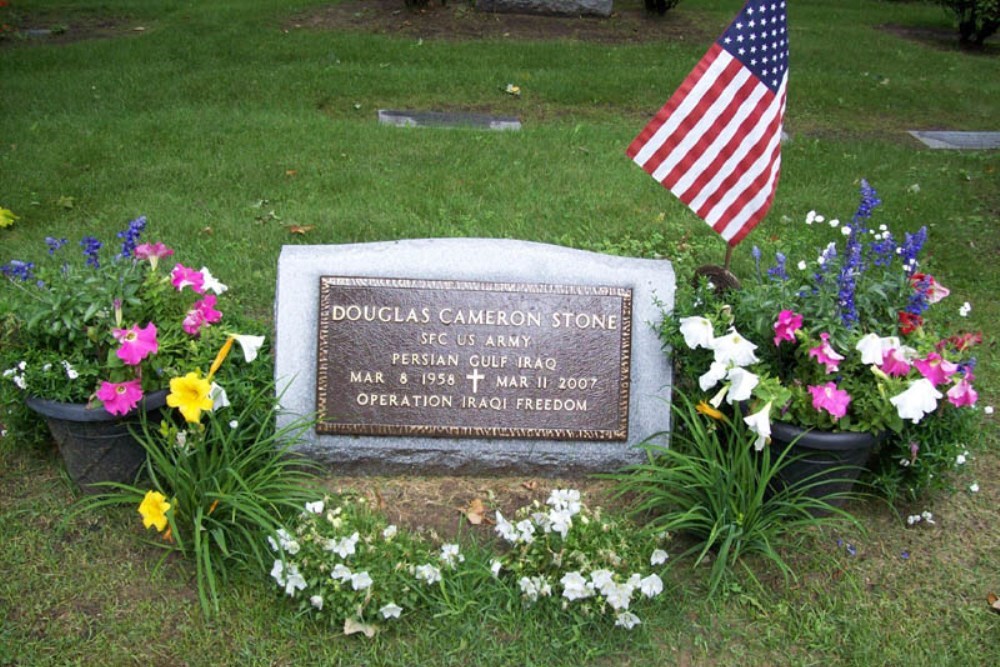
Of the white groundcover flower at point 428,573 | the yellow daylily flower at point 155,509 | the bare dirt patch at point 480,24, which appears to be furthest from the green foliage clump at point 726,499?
the bare dirt patch at point 480,24

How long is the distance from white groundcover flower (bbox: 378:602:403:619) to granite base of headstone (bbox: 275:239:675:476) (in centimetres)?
76

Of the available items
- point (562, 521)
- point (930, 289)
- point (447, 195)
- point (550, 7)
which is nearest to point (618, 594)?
point (562, 521)

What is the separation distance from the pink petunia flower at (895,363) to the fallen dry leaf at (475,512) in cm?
150

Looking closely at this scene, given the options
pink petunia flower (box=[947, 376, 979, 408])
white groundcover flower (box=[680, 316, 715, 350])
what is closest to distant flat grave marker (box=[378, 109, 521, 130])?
white groundcover flower (box=[680, 316, 715, 350])

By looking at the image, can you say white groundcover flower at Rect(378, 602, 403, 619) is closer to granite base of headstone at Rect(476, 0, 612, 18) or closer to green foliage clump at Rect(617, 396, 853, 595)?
green foliage clump at Rect(617, 396, 853, 595)

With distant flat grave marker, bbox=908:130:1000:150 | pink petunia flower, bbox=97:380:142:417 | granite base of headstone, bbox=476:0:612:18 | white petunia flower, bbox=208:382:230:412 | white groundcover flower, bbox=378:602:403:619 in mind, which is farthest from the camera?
granite base of headstone, bbox=476:0:612:18

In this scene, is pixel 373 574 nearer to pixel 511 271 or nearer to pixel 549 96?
pixel 511 271

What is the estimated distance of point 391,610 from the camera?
2891 mm

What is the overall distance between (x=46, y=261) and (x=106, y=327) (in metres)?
1.93

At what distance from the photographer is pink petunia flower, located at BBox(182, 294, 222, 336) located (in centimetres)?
337

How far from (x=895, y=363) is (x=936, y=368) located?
5.4 inches

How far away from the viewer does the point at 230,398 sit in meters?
3.41

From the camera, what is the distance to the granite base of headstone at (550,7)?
11.0 metres

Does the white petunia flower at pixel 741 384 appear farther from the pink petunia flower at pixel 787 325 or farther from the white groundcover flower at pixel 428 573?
the white groundcover flower at pixel 428 573
